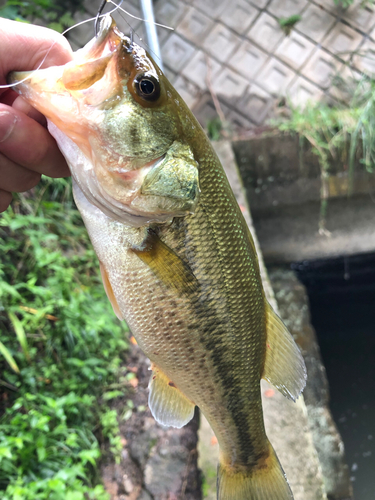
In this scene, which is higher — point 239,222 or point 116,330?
point 239,222

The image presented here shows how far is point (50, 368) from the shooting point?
6.27 feet

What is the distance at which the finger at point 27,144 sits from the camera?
0.90 m

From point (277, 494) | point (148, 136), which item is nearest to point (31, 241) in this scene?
point (148, 136)

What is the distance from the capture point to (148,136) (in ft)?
2.77

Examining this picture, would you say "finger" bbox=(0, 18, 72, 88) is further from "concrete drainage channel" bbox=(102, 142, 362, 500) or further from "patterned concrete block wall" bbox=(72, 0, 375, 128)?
"patterned concrete block wall" bbox=(72, 0, 375, 128)

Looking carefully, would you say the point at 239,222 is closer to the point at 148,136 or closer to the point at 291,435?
the point at 148,136

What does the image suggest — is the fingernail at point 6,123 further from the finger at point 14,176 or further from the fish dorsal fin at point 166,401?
the fish dorsal fin at point 166,401

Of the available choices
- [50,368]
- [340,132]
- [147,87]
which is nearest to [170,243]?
[147,87]

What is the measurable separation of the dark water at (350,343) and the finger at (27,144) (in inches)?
146

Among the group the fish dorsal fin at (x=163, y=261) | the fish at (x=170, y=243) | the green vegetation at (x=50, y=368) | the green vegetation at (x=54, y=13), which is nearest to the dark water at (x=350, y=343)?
the green vegetation at (x=50, y=368)

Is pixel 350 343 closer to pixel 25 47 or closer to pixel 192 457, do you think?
pixel 192 457

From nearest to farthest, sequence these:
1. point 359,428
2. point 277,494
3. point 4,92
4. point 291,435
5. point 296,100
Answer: point 4,92
point 277,494
point 291,435
point 359,428
point 296,100

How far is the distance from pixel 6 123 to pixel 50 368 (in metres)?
1.46

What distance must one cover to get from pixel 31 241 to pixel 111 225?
142 cm
